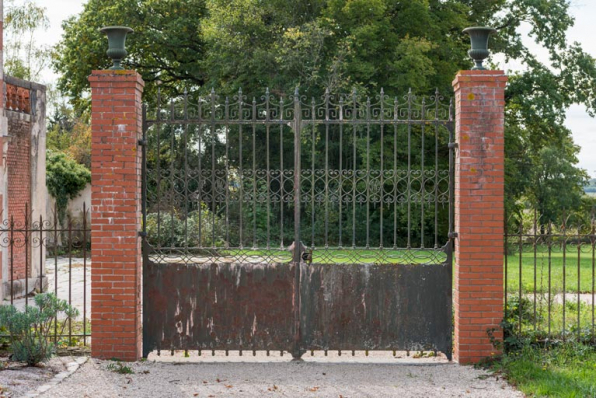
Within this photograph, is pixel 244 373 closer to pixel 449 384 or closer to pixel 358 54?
pixel 449 384

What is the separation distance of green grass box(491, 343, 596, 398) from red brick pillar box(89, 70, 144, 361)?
4111 mm

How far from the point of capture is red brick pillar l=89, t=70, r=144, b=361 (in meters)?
7.73

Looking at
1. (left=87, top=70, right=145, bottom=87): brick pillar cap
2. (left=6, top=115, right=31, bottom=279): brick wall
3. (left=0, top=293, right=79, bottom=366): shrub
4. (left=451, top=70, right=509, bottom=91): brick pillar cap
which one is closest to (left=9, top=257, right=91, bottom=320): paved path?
(left=6, top=115, right=31, bottom=279): brick wall

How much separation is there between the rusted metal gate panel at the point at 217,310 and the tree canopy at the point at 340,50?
15.3 meters

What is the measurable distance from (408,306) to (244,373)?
200 cm

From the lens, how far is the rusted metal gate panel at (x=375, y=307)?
798cm

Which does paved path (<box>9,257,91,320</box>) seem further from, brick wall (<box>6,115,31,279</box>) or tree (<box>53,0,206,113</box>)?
tree (<box>53,0,206,113</box>)

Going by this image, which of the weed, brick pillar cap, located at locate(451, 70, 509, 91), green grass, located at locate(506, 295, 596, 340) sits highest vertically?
brick pillar cap, located at locate(451, 70, 509, 91)

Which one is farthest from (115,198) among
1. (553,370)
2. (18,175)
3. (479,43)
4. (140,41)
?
(140,41)

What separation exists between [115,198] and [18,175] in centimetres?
737

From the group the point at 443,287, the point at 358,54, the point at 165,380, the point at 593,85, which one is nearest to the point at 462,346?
the point at 443,287

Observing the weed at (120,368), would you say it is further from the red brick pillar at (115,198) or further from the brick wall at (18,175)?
the brick wall at (18,175)

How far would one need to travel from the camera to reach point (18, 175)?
46.4 feet

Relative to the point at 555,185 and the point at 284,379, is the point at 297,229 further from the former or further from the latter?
the point at 555,185
